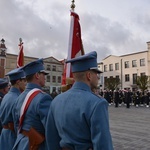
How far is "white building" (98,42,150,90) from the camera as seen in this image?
50.2m

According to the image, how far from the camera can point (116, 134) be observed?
764cm

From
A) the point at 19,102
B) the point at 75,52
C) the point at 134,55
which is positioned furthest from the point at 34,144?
the point at 134,55

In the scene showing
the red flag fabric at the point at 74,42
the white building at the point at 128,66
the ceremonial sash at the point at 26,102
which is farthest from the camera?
the white building at the point at 128,66

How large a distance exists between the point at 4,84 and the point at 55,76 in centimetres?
5277

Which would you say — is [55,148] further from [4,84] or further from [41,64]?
[4,84]

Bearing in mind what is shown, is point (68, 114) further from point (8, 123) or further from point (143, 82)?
point (143, 82)

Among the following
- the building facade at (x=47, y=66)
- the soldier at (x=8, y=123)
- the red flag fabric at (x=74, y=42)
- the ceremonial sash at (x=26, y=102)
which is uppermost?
the building facade at (x=47, y=66)

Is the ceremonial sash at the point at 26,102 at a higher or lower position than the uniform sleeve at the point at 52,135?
higher

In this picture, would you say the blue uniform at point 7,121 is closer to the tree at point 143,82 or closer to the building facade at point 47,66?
the tree at point 143,82

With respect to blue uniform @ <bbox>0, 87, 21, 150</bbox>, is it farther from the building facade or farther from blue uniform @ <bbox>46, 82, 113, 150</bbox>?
the building facade

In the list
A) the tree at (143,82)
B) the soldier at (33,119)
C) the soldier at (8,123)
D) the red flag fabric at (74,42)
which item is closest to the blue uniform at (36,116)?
the soldier at (33,119)

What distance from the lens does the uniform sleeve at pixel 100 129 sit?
176 cm

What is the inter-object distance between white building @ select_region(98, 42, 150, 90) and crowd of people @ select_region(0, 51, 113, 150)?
4714 cm

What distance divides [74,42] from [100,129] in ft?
11.2
